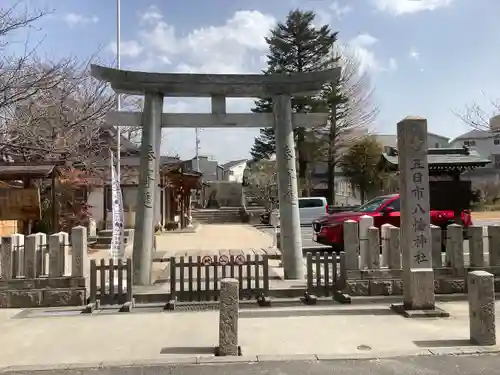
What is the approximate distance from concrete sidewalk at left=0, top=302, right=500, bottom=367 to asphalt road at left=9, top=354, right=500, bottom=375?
0.19 metres

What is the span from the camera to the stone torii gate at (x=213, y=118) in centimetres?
1031

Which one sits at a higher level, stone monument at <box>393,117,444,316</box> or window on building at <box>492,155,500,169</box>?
window on building at <box>492,155,500,169</box>

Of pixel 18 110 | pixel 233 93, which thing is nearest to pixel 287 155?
pixel 233 93

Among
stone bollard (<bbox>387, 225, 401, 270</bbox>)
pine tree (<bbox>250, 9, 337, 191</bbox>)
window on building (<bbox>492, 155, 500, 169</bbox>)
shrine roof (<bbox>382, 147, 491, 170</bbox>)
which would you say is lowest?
stone bollard (<bbox>387, 225, 401, 270</bbox>)

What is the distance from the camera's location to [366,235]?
368 inches

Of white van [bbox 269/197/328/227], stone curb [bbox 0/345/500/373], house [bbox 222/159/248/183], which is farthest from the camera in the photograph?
house [bbox 222/159/248/183]

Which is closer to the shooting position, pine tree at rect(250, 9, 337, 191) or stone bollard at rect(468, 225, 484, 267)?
stone bollard at rect(468, 225, 484, 267)

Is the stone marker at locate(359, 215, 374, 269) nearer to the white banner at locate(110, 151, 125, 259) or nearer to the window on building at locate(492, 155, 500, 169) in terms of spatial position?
the white banner at locate(110, 151, 125, 259)

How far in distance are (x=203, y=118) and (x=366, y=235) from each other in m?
4.59

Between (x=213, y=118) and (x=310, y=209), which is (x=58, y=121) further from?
(x=310, y=209)

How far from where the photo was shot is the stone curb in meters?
5.49

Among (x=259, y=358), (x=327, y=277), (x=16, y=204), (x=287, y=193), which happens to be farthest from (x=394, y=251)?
(x=16, y=204)

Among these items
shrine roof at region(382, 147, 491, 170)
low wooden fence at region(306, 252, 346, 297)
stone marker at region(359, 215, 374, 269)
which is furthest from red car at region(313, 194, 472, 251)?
low wooden fence at region(306, 252, 346, 297)

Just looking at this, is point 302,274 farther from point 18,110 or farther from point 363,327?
point 18,110
